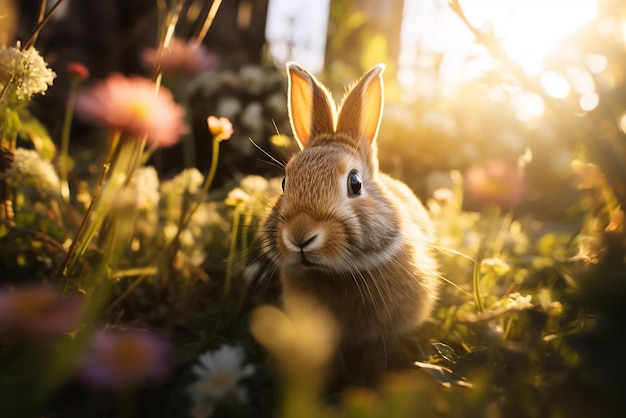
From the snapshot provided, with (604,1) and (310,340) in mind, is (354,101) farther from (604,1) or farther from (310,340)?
(310,340)

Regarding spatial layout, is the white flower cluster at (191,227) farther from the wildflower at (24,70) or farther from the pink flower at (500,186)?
the pink flower at (500,186)

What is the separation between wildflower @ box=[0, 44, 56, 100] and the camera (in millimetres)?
1318

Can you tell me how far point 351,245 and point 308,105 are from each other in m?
0.83

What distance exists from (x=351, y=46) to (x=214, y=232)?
226 inches

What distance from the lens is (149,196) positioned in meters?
2.14

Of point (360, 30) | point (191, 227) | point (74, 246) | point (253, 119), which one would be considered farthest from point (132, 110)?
point (360, 30)

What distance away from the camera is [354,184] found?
70.9 inches

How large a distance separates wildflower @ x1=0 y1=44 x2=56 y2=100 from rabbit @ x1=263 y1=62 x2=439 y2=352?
0.85m

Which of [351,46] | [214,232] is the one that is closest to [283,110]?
[214,232]

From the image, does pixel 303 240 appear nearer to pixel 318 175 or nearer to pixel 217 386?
pixel 318 175

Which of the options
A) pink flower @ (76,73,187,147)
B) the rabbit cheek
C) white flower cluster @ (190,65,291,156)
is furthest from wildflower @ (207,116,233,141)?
white flower cluster @ (190,65,291,156)

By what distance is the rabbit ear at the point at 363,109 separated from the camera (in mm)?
1940

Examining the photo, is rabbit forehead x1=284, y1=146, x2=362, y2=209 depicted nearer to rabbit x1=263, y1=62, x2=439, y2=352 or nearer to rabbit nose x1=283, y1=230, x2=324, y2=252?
rabbit x1=263, y1=62, x2=439, y2=352

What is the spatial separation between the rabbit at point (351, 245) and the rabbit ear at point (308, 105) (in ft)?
0.12
